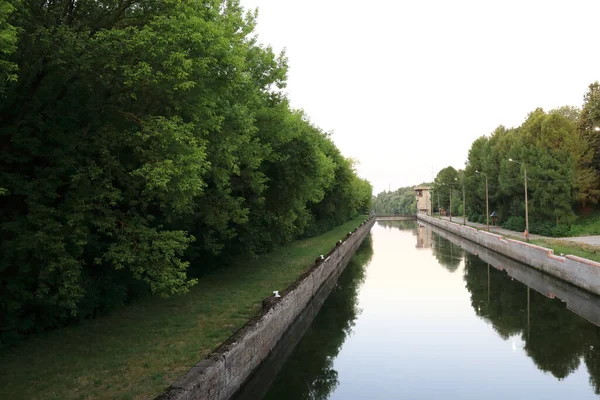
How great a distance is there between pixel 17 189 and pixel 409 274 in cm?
2623

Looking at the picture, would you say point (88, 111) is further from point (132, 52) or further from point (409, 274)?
point (409, 274)

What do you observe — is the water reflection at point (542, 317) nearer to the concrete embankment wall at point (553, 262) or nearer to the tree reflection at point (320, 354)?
the concrete embankment wall at point (553, 262)

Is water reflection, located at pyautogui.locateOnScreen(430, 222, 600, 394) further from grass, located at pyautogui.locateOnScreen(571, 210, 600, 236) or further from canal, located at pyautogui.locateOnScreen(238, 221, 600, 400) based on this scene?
grass, located at pyautogui.locateOnScreen(571, 210, 600, 236)

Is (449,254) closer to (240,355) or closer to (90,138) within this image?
(240,355)

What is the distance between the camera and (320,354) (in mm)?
13969

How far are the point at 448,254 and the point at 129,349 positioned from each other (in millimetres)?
36377

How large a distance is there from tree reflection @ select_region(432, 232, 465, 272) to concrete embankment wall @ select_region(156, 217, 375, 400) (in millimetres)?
20516

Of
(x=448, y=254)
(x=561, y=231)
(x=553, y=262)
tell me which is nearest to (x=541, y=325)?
(x=553, y=262)

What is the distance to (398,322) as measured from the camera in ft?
59.7

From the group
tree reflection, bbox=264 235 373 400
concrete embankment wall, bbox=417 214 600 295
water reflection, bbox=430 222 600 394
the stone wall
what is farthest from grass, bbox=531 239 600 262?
tree reflection, bbox=264 235 373 400

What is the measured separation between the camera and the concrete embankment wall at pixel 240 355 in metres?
7.82

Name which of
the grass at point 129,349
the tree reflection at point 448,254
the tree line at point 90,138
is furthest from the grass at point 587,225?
the tree line at point 90,138

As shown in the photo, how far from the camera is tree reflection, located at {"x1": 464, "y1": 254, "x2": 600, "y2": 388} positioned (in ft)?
43.3

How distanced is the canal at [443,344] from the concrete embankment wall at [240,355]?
55 cm
